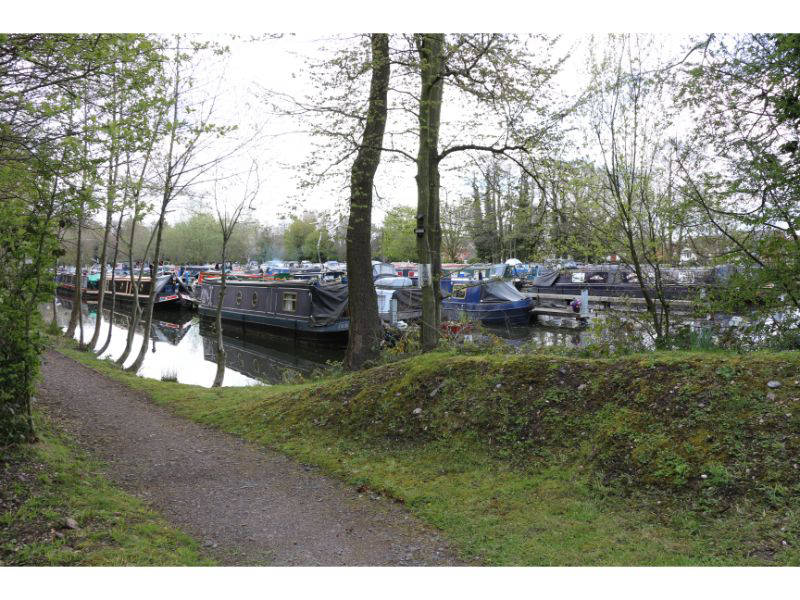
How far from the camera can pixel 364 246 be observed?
9.35 meters

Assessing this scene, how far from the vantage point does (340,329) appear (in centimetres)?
1973

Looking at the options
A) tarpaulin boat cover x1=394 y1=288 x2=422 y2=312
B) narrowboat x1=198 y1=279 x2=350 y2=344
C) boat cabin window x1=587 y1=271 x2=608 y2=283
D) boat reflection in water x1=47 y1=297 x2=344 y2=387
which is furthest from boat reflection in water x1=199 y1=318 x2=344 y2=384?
boat cabin window x1=587 y1=271 x2=608 y2=283

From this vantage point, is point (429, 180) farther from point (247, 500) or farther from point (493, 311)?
point (493, 311)

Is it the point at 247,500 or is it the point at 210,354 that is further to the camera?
the point at 210,354

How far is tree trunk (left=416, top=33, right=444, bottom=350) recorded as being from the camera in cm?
707

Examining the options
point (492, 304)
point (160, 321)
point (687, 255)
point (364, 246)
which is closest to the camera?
point (687, 255)

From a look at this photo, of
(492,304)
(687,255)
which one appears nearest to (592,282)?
(492,304)

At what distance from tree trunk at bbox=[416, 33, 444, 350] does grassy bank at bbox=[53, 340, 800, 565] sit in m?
1.09

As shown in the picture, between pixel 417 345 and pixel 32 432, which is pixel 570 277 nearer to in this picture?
pixel 417 345

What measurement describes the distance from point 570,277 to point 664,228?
20.2 meters

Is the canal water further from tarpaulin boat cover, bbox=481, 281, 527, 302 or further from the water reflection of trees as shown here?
tarpaulin boat cover, bbox=481, 281, 527, 302

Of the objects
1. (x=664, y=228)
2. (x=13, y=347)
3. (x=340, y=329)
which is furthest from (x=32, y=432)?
(x=340, y=329)

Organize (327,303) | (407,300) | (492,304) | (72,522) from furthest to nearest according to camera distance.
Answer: (492,304) < (407,300) < (327,303) < (72,522)

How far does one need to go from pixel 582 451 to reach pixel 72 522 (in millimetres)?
3668
